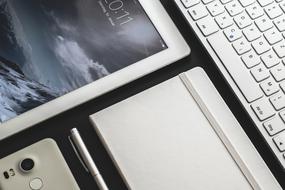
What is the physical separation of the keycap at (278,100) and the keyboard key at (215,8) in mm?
136

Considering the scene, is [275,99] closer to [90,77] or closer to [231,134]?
[231,134]

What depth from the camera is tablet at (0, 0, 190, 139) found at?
583 mm

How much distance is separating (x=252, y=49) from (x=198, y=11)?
0.09m

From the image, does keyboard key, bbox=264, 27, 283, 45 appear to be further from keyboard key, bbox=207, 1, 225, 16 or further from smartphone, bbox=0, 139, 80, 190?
smartphone, bbox=0, 139, 80, 190

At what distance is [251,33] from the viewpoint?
2.03 feet

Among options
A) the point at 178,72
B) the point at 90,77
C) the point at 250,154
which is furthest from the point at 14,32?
the point at 250,154

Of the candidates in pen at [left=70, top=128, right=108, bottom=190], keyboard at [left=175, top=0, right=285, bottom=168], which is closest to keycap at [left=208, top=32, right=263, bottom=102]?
keyboard at [left=175, top=0, right=285, bottom=168]

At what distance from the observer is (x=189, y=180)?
0.54m

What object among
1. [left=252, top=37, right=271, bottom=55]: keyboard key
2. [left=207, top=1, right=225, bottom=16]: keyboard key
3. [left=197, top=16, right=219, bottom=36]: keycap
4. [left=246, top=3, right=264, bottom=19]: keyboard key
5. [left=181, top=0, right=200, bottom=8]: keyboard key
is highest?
[left=181, top=0, right=200, bottom=8]: keyboard key

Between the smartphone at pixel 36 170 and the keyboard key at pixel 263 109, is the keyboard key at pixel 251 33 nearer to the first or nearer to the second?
the keyboard key at pixel 263 109

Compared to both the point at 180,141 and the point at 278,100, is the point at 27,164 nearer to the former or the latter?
the point at 180,141

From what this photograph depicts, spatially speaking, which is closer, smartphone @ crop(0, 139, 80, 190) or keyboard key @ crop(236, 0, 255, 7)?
smartphone @ crop(0, 139, 80, 190)

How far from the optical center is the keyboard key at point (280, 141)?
56 centimetres

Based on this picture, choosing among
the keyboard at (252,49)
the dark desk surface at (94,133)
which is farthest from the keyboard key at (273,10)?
the dark desk surface at (94,133)
